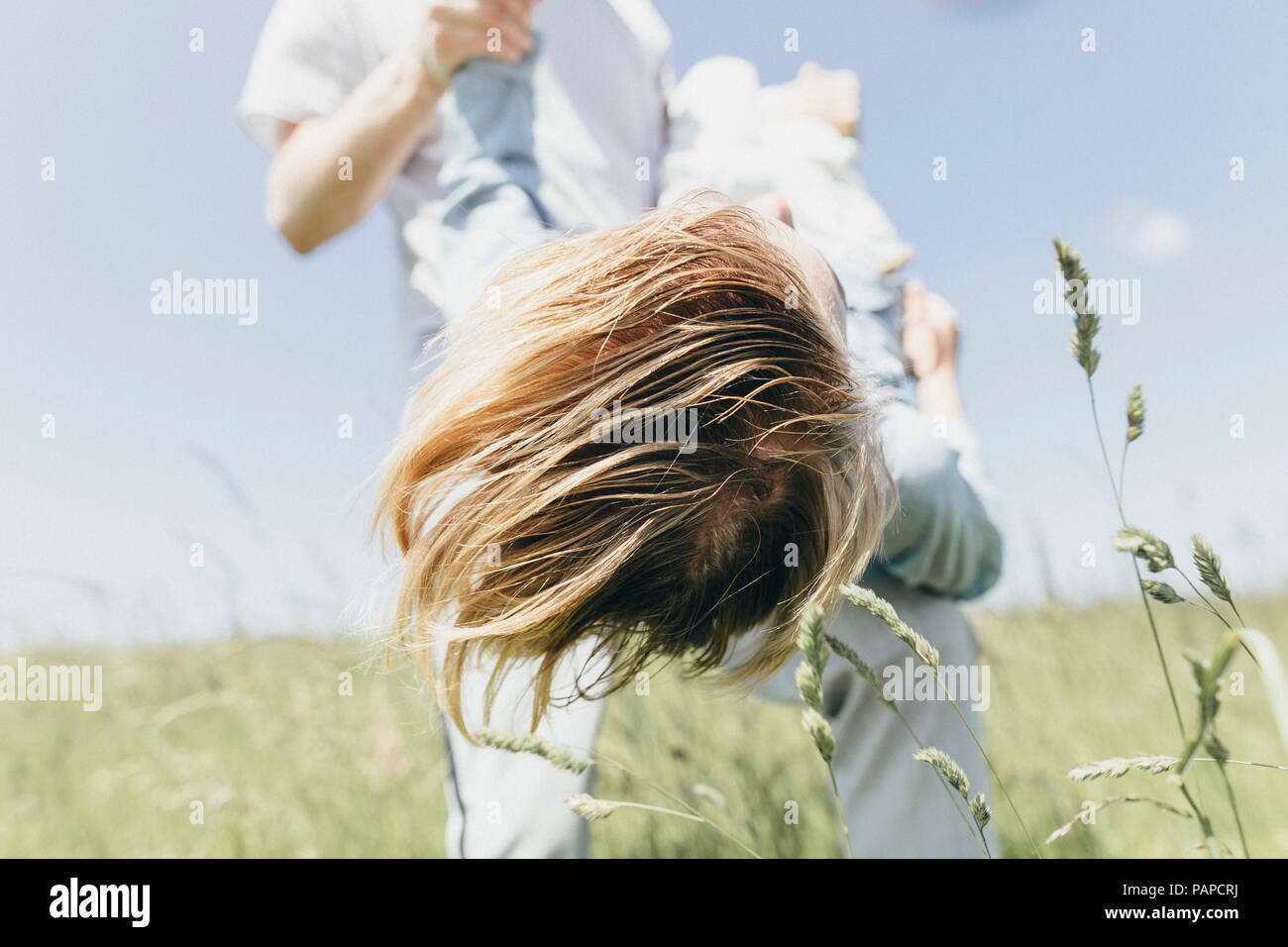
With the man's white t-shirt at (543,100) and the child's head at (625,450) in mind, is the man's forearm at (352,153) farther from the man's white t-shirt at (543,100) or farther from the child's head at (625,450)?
the child's head at (625,450)

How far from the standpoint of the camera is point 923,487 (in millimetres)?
1102

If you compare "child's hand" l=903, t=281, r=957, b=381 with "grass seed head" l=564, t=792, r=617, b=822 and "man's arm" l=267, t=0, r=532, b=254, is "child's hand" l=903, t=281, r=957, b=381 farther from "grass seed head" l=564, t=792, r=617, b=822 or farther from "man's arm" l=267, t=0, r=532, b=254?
"grass seed head" l=564, t=792, r=617, b=822

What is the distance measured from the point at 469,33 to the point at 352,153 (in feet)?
0.93

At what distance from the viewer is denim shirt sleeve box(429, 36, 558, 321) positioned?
1.18 m

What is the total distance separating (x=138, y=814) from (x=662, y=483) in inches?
80.3

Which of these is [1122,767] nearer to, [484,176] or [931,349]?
[931,349]

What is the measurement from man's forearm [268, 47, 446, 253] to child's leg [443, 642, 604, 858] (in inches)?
34.4

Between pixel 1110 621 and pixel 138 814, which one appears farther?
pixel 1110 621

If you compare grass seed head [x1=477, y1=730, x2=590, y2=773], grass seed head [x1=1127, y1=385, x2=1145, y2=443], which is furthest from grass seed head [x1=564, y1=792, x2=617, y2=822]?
grass seed head [x1=1127, y1=385, x2=1145, y2=443]

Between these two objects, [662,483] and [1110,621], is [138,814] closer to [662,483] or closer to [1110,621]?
[662,483]

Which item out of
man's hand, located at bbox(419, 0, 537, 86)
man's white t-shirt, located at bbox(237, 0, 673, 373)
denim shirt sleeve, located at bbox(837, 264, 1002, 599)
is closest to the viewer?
denim shirt sleeve, located at bbox(837, 264, 1002, 599)

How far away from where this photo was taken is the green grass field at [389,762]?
182 centimetres
